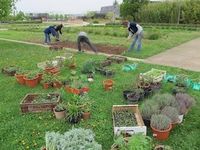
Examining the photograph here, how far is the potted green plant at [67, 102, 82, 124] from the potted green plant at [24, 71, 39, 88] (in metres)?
2.42

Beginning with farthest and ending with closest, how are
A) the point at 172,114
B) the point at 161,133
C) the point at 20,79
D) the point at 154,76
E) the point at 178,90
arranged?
the point at 20,79
the point at 154,76
the point at 178,90
the point at 172,114
the point at 161,133

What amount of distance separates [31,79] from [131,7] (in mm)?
30042

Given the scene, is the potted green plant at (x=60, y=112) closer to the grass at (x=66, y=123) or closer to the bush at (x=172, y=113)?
the grass at (x=66, y=123)

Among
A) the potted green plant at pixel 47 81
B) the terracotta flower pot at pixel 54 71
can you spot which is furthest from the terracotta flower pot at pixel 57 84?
the terracotta flower pot at pixel 54 71

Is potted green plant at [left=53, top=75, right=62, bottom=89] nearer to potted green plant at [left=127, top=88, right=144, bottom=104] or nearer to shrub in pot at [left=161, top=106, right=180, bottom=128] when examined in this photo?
potted green plant at [left=127, top=88, right=144, bottom=104]

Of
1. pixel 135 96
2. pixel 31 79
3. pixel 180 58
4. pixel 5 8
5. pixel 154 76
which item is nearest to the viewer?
pixel 135 96

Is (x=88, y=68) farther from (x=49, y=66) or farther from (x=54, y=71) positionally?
(x=49, y=66)

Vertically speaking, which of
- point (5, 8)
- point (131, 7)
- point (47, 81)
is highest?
point (131, 7)

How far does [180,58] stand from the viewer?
11.0 metres

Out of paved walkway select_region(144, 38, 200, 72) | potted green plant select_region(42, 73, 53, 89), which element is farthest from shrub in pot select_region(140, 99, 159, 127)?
paved walkway select_region(144, 38, 200, 72)

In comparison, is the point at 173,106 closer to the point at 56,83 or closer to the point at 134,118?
the point at 134,118

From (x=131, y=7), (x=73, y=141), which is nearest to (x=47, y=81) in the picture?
(x=73, y=141)

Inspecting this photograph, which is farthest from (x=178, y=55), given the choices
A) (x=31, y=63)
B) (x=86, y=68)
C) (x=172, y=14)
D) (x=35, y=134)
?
(x=172, y=14)

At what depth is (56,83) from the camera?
23.6 feet
